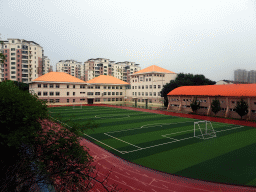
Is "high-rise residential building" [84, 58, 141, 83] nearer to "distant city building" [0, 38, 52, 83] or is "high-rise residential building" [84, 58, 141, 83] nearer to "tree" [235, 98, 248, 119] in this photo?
"distant city building" [0, 38, 52, 83]

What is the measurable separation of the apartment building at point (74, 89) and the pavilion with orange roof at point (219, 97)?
118ft

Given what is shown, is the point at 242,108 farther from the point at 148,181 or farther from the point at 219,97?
the point at 148,181

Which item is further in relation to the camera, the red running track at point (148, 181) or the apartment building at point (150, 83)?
the apartment building at point (150, 83)

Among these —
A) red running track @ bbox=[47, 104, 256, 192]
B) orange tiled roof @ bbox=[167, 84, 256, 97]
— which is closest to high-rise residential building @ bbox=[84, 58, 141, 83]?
orange tiled roof @ bbox=[167, 84, 256, 97]

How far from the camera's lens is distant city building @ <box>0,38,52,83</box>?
9219cm

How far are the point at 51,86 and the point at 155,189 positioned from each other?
66.5 m

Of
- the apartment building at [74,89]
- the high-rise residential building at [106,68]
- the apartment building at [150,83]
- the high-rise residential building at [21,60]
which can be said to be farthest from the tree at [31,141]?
the high-rise residential building at [106,68]

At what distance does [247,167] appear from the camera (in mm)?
14328

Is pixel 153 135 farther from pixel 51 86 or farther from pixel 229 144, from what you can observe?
pixel 51 86

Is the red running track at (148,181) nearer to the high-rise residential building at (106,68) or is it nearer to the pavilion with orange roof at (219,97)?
the pavilion with orange roof at (219,97)

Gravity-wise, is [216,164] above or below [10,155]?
below

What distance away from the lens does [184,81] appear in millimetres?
62438

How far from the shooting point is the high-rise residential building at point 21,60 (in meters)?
92.2

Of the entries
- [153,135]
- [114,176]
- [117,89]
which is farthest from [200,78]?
[114,176]
